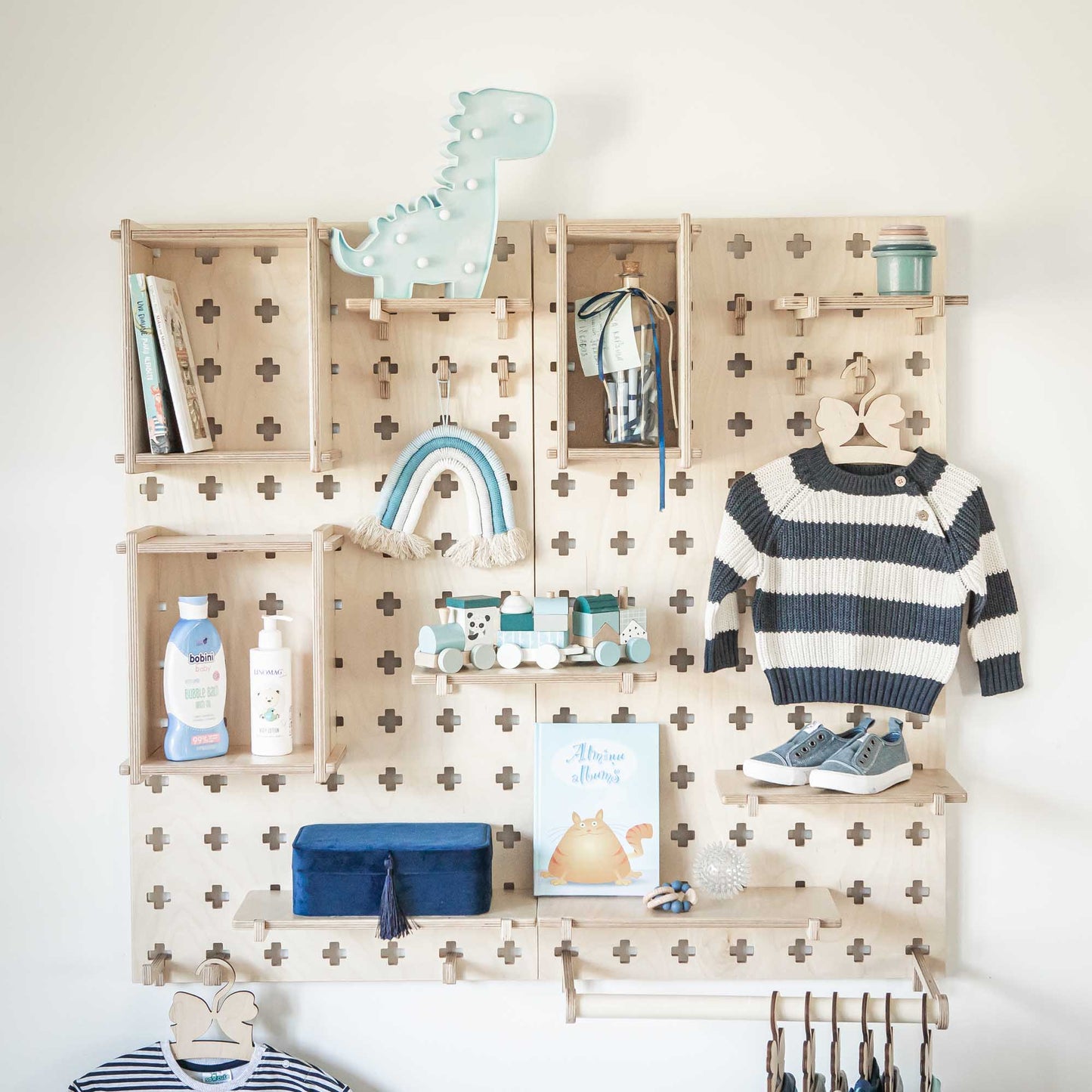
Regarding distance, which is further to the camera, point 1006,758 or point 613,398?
point 1006,758

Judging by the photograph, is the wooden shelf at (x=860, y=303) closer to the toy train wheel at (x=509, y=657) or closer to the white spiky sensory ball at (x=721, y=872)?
the toy train wheel at (x=509, y=657)

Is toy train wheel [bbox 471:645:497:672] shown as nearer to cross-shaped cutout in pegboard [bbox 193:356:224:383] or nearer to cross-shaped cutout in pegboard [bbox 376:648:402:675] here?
cross-shaped cutout in pegboard [bbox 376:648:402:675]

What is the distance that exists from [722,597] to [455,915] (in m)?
0.68

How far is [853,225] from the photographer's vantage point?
5.58ft

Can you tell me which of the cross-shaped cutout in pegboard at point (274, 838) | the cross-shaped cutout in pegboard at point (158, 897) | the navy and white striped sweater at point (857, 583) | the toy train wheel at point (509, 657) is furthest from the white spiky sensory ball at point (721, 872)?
the cross-shaped cutout in pegboard at point (158, 897)

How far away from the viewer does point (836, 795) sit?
158 centimetres

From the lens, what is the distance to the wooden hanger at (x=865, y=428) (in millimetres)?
1683

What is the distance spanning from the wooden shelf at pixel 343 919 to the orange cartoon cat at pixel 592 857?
0.08 m

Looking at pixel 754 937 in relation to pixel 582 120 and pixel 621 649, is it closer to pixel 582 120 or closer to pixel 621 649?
pixel 621 649

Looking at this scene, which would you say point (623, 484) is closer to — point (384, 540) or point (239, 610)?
point (384, 540)

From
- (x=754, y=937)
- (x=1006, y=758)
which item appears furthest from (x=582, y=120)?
(x=754, y=937)

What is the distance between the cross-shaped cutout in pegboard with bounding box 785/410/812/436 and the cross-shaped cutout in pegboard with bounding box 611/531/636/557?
0.33m

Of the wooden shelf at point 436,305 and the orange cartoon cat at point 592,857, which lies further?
the orange cartoon cat at point 592,857

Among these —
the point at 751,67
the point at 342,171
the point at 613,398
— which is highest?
the point at 751,67
